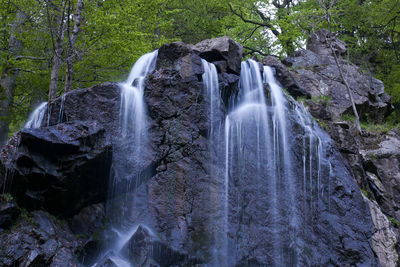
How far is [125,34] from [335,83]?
30.6 ft

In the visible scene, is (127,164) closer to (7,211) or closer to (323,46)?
(7,211)

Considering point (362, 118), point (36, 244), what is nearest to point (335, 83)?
point (362, 118)

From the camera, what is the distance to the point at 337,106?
45.2ft

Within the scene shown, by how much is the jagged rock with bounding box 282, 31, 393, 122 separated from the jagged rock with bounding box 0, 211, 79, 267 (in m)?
10.6

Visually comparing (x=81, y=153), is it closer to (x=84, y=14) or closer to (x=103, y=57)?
(x=103, y=57)

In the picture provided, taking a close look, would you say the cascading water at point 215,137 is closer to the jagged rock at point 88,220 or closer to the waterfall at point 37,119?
the jagged rock at point 88,220

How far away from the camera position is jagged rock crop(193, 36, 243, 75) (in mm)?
10469

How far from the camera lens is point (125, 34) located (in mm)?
11086

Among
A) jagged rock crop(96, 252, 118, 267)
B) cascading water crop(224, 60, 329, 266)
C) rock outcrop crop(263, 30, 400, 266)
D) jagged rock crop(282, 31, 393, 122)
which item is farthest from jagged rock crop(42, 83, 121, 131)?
jagged rock crop(282, 31, 393, 122)

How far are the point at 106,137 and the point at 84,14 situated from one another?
19.8 ft

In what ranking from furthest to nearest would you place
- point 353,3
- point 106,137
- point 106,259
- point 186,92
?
point 353,3 < point 186,92 < point 106,137 < point 106,259

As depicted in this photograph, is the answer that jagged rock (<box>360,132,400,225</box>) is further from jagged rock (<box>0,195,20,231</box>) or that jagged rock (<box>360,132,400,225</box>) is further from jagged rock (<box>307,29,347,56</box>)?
jagged rock (<box>0,195,20,231</box>)

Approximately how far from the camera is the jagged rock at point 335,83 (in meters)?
14.0

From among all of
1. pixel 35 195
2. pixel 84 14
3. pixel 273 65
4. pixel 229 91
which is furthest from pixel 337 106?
pixel 35 195
